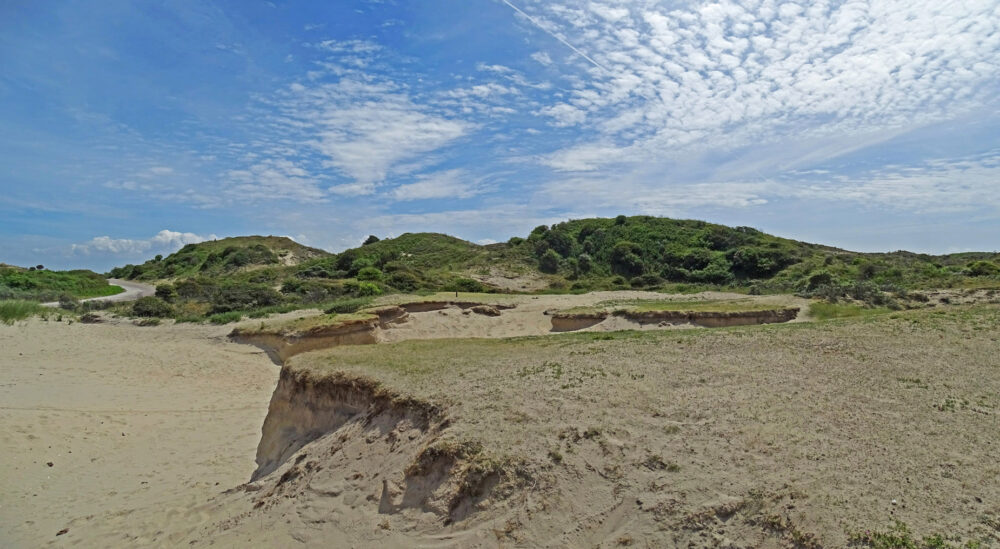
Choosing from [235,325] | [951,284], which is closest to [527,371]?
[235,325]

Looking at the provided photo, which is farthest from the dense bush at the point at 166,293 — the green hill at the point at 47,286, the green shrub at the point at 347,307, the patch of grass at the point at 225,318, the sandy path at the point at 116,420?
the green shrub at the point at 347,307

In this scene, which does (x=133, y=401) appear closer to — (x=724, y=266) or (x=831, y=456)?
(x=831, y=456)

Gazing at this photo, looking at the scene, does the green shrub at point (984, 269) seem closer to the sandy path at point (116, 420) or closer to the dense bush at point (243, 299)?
the sandy path at point (116, 420)

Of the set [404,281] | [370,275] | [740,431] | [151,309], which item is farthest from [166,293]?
[740,431]

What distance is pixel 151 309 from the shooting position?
1094 inches

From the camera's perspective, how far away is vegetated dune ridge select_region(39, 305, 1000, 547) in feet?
15.5

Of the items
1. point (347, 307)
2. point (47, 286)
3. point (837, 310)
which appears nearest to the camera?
point (837, 310)

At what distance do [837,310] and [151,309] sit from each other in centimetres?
3014

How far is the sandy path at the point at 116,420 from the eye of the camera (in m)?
9.43

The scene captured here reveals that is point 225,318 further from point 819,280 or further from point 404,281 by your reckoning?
point 819,280

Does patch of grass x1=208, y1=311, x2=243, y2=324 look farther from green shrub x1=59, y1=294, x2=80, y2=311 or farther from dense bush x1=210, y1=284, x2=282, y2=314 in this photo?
green shrub x1=59, y1=294, x2=80, y2=311

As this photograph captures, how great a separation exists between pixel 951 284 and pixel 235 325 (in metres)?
31.8

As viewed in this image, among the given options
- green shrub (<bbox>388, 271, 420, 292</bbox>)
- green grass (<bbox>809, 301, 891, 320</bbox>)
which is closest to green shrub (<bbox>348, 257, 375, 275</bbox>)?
green shrub (<bbox>388, 271, 420, 292</bbox>)

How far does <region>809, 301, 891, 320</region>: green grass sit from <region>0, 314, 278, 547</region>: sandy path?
17761mm
